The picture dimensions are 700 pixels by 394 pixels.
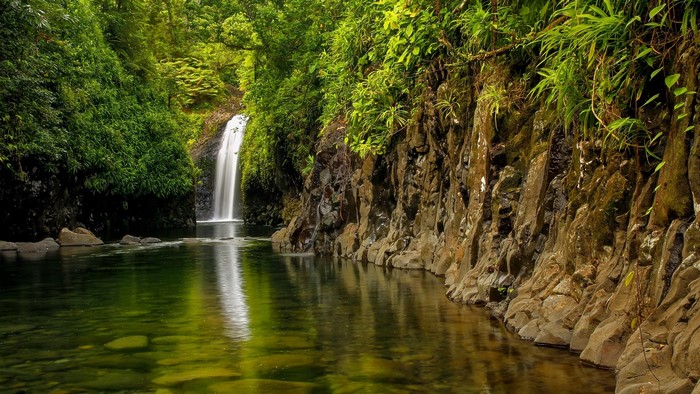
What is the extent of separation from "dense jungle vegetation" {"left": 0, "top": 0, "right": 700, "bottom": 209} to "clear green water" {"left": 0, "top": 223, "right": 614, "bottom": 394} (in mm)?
2172

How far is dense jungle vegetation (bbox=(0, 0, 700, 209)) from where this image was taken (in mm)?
5641

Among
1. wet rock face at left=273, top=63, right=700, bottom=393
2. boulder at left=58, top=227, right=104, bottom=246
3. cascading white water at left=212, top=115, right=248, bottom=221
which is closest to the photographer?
wet rock face at left=273, top=63, right=700, bottom=393

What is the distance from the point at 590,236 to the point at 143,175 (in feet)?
87.1

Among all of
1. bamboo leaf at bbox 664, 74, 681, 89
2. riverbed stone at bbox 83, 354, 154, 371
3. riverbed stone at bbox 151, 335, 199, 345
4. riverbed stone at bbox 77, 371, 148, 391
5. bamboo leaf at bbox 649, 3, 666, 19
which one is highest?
bamboo leaf at bbox 649, 3, 666, 19

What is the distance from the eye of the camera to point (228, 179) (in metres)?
37.8

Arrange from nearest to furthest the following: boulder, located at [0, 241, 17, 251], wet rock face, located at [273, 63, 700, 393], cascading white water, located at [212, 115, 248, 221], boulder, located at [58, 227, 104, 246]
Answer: wet rock face, located at [273, 63, 700, 393] < boulder, located at [0, 241, 17, 251] < boulder, located at [58, 227, 104, 246] < cascading white water, located at [212, 115, 248, 221]

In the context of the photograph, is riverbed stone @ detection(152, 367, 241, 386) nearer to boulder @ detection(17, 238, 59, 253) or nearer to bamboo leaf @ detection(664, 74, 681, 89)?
bamboo leaf @ detection(664, 74, 681, 89)

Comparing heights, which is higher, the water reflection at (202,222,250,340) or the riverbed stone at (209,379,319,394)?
the water reflection at (202,222,250,340)

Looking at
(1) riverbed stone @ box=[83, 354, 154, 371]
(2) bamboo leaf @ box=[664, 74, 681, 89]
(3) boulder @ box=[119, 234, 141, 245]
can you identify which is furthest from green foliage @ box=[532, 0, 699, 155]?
(3) boulder @ box=[119, 234, 141, 245]

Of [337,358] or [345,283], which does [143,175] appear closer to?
[345,283]

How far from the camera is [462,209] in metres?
11.2

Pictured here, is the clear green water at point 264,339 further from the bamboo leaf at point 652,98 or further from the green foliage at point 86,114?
the green foliage at point 86,114

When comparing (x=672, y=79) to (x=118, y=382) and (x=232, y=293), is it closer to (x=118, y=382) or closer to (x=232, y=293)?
(x=118, y=382)

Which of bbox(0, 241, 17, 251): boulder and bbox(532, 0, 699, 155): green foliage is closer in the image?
bbox(532, 0, 699, 155): green foliage
